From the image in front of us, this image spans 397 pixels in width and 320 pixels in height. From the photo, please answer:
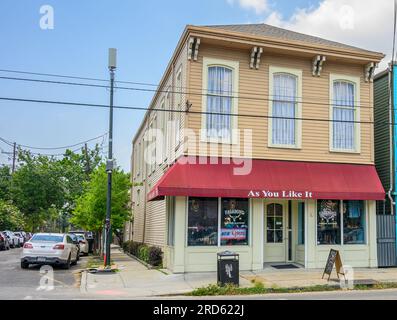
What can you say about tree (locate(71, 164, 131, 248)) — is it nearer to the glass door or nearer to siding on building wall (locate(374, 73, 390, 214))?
the glass door

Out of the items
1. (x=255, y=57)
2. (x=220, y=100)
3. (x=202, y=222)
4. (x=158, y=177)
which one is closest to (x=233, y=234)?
(x=202, y=222)

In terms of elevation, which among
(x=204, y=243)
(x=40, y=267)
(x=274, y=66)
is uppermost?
(x=274, y=66)

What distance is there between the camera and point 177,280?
1459 cm

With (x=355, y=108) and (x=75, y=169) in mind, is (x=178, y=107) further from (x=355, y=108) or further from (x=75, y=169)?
(x=75, y=169)

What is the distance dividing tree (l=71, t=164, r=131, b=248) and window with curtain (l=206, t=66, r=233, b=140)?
9.46 meters

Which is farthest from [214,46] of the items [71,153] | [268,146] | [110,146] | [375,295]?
[71,153]

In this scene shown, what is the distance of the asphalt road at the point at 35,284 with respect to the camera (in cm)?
1194

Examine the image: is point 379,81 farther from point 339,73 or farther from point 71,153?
point 71,153

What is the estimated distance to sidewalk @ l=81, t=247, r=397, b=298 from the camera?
1286 cm

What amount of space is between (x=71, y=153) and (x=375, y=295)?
3845cm

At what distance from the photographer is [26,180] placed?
45219 mm

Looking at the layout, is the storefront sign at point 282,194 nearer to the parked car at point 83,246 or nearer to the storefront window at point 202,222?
the storefront window at point 202,222

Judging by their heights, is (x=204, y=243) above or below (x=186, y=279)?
above

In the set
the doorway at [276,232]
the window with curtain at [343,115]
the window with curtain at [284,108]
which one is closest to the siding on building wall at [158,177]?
the window with curtain at [284,108]
